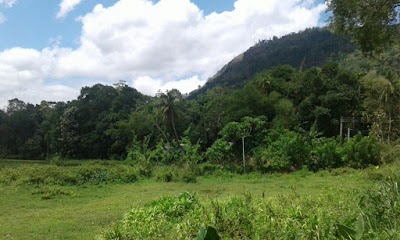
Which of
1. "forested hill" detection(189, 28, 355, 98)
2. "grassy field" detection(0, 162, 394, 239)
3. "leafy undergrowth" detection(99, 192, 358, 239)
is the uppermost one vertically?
"forested hill" detection(189, 28, 355, 98)

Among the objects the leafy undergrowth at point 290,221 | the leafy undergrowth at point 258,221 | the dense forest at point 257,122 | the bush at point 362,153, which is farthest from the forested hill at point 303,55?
the leafy undergrowth at point 290,221

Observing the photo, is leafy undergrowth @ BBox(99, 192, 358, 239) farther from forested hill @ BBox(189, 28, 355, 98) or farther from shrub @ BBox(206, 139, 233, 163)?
forested hill @ BBox(189, 28, 355, 98)

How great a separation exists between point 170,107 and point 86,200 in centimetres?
2469

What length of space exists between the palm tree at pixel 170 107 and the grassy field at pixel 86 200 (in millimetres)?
16825

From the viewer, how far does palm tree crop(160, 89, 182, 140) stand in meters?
41.7

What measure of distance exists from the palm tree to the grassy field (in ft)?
55.2

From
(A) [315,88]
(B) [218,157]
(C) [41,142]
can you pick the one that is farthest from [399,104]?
(C) [41,142]

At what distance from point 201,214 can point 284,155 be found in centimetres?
2189

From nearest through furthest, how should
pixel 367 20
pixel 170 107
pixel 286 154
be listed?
pixel 367 20, pixel 286 154, pixel 170 107

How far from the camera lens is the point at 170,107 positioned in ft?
137

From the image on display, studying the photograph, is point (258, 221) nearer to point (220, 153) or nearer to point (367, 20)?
point (367, 20)

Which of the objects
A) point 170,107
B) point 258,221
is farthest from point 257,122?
point 258,221

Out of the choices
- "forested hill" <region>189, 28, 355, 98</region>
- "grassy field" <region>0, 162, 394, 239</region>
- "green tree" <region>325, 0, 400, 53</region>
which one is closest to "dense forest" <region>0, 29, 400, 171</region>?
"grassy field" <region>0, 162, 394, 239</region>

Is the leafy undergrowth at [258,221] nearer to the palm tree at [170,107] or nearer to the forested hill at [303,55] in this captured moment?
the palm tree at [170,107]
